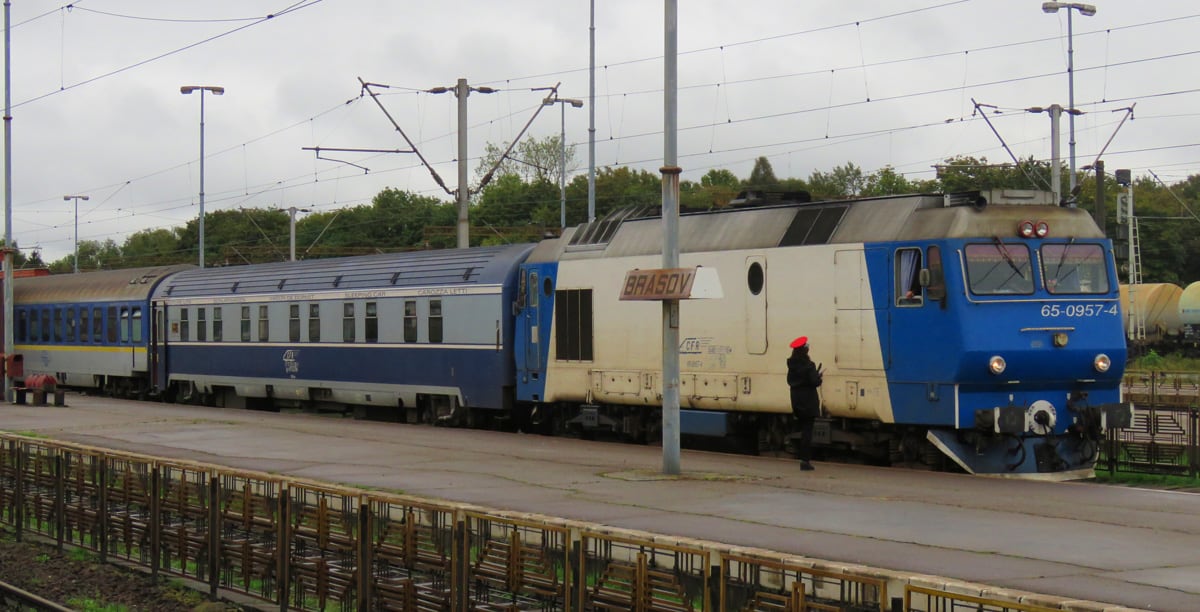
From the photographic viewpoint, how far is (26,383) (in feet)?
113

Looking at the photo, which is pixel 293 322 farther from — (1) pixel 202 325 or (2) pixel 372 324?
(1) pixel 202 325

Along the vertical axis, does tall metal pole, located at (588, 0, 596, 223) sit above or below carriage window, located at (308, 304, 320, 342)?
above

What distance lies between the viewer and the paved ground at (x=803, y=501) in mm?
10281

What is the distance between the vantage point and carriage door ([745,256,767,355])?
19359mm

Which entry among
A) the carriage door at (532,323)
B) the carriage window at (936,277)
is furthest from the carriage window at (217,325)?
the carriage window at (936,277)

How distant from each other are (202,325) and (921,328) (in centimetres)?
2299

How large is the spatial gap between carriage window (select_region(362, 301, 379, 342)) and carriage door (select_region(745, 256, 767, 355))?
36.7 ft

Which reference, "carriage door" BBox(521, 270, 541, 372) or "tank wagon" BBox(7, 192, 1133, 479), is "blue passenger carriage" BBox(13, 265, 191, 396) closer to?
"tank wagon" BBox(7, 192, 1133, 479)

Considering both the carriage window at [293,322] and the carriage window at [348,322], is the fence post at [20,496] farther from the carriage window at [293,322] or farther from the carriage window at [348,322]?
the carriage window at [293,322]

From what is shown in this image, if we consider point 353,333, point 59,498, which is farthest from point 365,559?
point 353,333

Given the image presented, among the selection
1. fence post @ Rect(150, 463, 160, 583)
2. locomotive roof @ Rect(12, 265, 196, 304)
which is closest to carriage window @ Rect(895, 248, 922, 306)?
fence post @ Rect(150, 463, 160, 583)

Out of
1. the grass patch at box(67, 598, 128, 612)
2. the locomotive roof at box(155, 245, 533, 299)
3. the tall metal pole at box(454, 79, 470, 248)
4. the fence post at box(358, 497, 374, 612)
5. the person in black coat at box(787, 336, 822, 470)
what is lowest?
the grass patch at box(67, 598, 128, 612)

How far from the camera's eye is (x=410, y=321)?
2756 cm

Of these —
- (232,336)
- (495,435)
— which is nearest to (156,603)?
(495,435)
